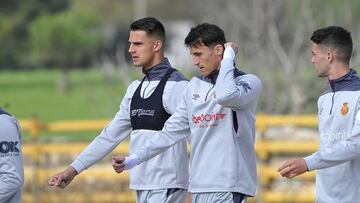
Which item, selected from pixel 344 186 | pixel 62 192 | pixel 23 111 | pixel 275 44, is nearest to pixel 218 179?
pixel 344 186

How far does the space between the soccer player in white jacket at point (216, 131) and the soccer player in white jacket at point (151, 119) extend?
0.46 metres

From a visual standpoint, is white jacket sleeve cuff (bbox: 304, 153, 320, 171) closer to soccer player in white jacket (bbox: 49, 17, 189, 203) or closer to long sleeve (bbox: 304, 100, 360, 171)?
long sleeve (bbox: 304, 100, 360, 171)

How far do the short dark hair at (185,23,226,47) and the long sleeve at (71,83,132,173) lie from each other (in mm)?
969

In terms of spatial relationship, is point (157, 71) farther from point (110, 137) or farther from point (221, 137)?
point (221, 137)

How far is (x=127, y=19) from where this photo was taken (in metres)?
86.8

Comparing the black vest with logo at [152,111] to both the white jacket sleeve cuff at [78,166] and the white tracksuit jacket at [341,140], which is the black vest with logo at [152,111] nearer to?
the white jacket sleeve cuff at [78,166]

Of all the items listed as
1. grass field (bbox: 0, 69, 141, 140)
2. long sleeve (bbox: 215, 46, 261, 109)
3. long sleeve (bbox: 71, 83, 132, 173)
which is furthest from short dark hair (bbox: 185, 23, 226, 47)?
grass field (bbox: 0, 69, 141, 140)

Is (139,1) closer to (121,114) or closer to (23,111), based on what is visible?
(23,111)

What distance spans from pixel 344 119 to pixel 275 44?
12.3 m

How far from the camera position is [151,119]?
802 centimetres

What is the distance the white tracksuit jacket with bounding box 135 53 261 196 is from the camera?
734cm

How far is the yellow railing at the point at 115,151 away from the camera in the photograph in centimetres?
1514

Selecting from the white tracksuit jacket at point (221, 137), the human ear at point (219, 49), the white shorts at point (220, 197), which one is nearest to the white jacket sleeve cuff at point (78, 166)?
the white tracksuit jacket at point (221, 137)

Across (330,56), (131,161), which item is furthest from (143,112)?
(330,56)
